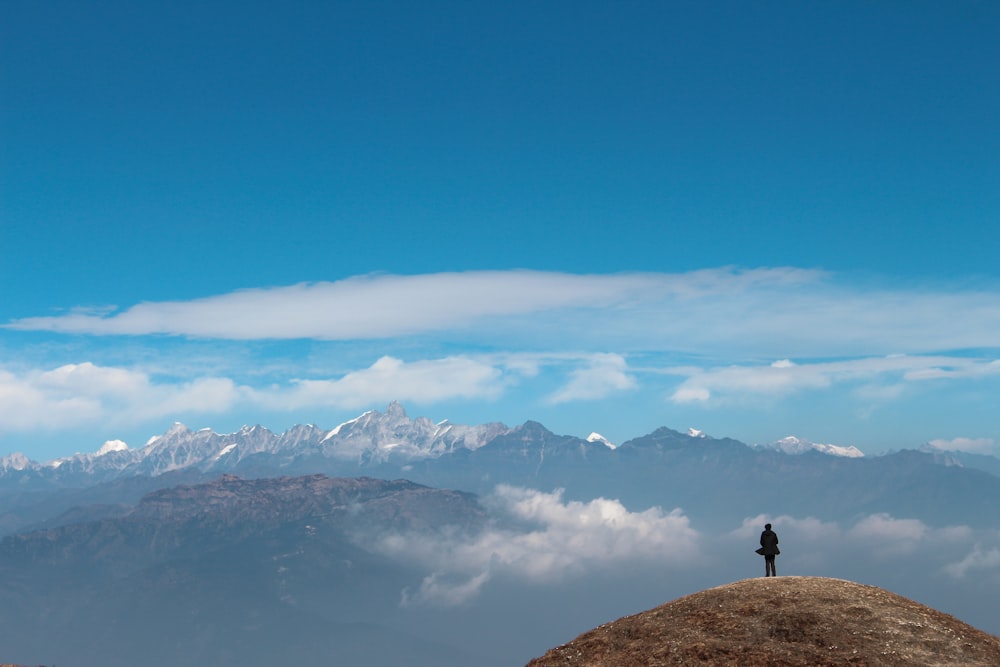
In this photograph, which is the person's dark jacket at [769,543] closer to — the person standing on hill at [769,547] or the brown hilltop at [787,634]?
the person standing on hill at [769,547]

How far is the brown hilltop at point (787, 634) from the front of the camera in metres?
48.7

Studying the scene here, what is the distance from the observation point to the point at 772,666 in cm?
4756

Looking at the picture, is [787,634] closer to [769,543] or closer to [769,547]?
[769,547]

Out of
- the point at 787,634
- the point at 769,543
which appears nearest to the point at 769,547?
the point at 769,543

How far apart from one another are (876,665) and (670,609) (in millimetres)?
14943

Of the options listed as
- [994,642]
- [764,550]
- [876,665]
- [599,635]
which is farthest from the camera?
[764,550]

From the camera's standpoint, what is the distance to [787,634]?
51.2 metres

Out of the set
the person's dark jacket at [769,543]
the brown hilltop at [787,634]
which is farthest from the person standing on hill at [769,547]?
the brown hilltop at [787,634]

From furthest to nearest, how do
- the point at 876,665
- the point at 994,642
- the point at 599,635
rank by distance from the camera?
the point at 599,635, the point at 994,642, the point at 876,665

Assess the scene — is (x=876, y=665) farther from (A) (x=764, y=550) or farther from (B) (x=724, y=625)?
(A) (x=764, y=550)

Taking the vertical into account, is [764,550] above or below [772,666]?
above

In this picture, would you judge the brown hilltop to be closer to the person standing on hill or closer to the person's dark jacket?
the person standing on hill

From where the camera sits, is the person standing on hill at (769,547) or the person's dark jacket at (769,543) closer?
the person standing on hill at (769,547)

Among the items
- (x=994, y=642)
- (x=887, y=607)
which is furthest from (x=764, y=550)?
(x=994, y=642)
